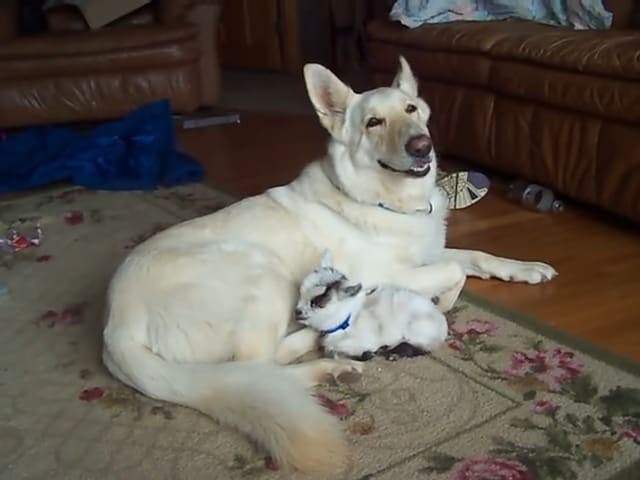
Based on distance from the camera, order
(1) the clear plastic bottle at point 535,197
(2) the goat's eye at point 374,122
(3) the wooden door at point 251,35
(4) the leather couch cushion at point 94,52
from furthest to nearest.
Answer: (3) the wooden door at point 251,35
(4) the leather couch cushion at point 94,52
(1) the clear plastic bottle at point 535,197
(2) the goat's eye at point 374,122

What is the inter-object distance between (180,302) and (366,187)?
24.0 inches

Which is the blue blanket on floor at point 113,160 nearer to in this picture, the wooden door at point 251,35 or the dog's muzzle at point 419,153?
the dog's muzzle at point 419,153

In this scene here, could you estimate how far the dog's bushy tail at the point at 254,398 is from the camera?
4.37ft

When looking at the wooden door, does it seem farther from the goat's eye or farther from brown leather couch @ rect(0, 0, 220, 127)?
the goat's eye

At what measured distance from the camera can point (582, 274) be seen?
2.26m

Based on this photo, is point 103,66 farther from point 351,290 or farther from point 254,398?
point 254,398

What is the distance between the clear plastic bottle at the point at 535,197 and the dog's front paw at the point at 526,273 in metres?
0.61

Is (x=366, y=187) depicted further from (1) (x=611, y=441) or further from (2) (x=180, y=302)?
(1) (x=611, y=441)

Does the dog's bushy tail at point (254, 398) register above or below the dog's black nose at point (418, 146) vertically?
below

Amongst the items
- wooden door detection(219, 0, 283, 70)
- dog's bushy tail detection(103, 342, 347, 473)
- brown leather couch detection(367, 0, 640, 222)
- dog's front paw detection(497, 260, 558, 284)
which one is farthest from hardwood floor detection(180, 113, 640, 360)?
wooden door detection(219, 0, 283, 70)

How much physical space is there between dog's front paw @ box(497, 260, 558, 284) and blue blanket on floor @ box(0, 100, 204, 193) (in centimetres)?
167

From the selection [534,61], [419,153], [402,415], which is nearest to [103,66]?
[534,61]

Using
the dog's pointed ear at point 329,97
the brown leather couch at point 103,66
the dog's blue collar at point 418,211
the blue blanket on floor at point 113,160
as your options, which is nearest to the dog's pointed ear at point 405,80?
the dog's pointed ear at point 329,97

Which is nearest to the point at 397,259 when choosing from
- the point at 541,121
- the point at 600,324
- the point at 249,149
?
the point at 600,324
